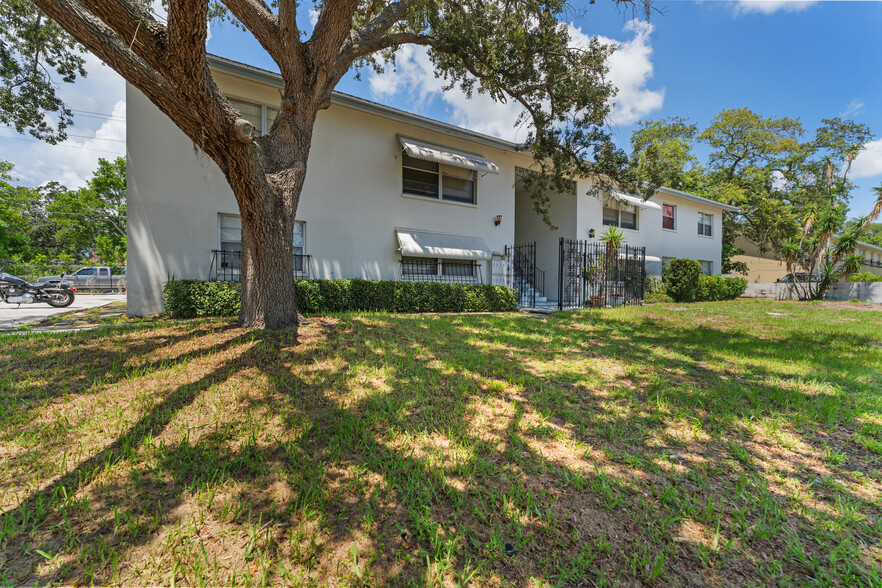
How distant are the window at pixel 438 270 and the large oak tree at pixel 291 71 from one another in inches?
153

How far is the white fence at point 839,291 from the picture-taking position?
16031 mm

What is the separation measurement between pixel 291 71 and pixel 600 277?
1156cm

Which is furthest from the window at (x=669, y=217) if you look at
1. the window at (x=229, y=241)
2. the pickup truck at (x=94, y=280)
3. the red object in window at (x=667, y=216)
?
the pickup truck at (x=94, y=280)

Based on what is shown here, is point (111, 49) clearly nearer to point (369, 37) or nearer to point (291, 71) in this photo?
point (291, 71)

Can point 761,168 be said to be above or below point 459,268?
above

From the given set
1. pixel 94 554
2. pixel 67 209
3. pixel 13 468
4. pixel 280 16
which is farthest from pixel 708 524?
Result: pixel 67 209

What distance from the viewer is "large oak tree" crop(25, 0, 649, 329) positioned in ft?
11.5

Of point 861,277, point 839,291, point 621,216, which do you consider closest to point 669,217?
point 621,216

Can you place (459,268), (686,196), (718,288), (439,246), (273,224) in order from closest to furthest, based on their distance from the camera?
(273,224) < (439,246) < (459,268) < (718,288) < (686,196)

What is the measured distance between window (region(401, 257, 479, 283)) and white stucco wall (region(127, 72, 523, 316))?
466 millimetres

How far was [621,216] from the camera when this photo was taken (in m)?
15.6

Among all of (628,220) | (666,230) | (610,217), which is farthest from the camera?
(666,230)

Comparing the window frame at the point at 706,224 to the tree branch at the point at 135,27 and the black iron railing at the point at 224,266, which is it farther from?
the tree branch at the point at 135,27

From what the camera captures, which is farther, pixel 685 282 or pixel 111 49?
pixel 685 282
